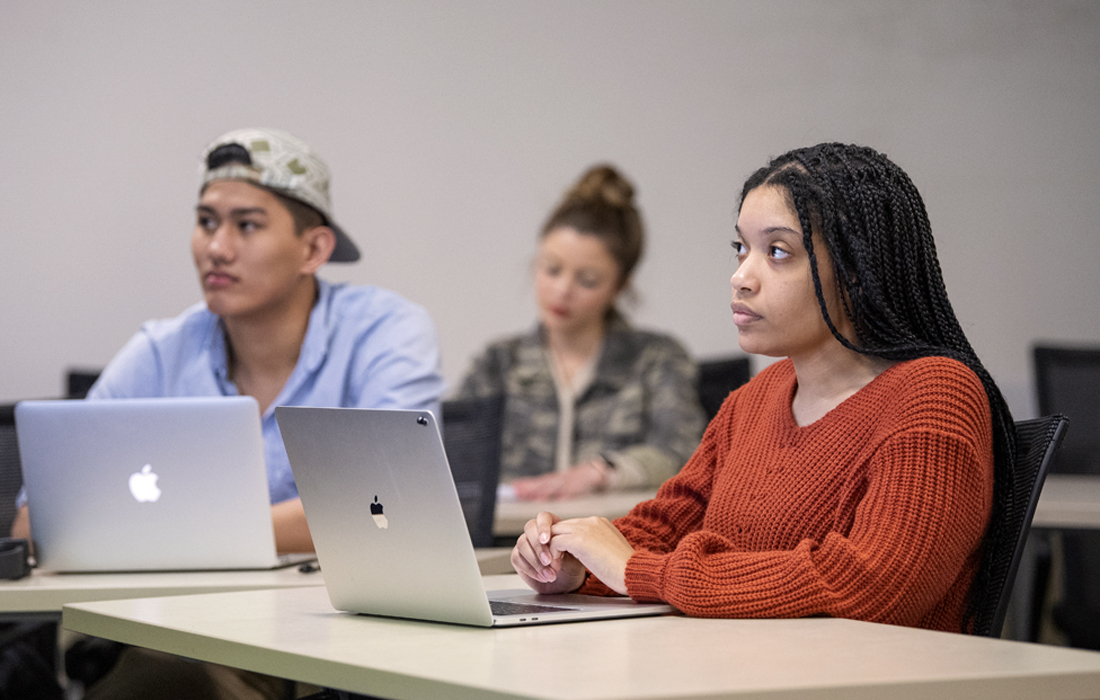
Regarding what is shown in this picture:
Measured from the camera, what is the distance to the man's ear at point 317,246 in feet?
7.70

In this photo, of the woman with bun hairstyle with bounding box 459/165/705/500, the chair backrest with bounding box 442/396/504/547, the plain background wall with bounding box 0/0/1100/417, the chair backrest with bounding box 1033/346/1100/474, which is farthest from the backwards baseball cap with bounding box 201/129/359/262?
the chair backrest with bounding box 1033/346/1100/474

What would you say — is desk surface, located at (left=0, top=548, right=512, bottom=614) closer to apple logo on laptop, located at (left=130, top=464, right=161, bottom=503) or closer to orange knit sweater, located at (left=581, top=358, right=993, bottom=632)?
apple logo on laptop, located at (left=130, top=464, right=161, bottom=503)

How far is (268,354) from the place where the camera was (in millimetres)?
2334

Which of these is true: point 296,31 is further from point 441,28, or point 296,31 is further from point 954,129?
point 954,129

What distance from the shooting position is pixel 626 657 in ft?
2.98

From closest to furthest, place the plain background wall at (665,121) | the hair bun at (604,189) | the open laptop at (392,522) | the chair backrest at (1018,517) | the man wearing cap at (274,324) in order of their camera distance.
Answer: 1. the open laptop at (392,522)
2. the chair backrest at (1018,517)
3. the man wearing cap at (274,324)
4. the hair bun at (604,189)
5. the plain background wall at (665,121)

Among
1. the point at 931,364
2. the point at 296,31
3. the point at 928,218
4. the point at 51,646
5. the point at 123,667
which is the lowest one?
the point at 51,646

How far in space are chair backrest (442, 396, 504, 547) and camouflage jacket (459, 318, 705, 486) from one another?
1057mm

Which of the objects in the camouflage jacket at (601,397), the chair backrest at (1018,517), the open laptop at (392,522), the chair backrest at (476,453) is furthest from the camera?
the camouflage jacket at (601,397)

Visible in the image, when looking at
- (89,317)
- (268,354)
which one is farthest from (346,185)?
(268,354)

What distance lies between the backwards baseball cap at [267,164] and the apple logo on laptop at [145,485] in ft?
2.60

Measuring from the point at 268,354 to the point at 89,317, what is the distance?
1.67m

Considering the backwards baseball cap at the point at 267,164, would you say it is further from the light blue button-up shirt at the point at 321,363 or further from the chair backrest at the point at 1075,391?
the chair backrest at the point at 1075,391

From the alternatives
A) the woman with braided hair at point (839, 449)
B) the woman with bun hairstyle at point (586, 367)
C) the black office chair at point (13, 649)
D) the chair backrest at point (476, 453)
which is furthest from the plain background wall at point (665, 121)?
the woman with braided hair at point (839, 449)
